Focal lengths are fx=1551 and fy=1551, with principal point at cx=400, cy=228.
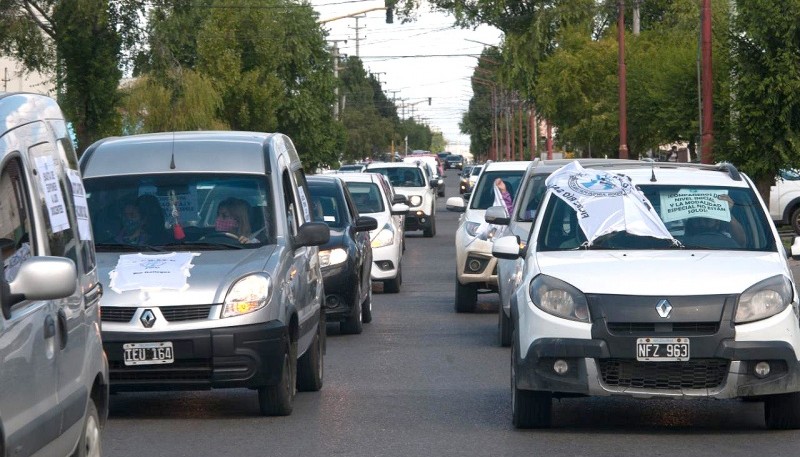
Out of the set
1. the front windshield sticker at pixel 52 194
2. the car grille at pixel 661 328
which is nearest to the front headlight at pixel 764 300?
the car grille at pixel 661 328

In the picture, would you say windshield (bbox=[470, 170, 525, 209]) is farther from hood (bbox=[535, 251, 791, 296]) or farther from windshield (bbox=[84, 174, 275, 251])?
hood (bbox=[535, 251, 791, 296])

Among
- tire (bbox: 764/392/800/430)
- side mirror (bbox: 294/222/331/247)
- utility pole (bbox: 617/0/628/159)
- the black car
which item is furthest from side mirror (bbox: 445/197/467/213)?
utility pole (bbox: 617/0/628/159)

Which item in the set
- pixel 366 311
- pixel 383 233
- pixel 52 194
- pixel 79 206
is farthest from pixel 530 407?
pixel 383 233

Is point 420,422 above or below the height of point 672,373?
below

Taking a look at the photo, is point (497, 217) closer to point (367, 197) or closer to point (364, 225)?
point (364, 225)

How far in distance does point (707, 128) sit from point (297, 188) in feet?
59.4

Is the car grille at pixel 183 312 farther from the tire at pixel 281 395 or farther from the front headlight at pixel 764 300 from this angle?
the front headlight at pixel 764 300

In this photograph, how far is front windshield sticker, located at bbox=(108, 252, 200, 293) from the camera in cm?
989

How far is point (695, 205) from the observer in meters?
10.3

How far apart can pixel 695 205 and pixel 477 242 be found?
312 inches

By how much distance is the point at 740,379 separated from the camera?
8953 mm

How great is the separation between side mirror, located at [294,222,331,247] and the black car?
12.9ft

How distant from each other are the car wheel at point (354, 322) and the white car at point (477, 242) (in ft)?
6.85

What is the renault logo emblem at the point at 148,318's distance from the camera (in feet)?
32.0
